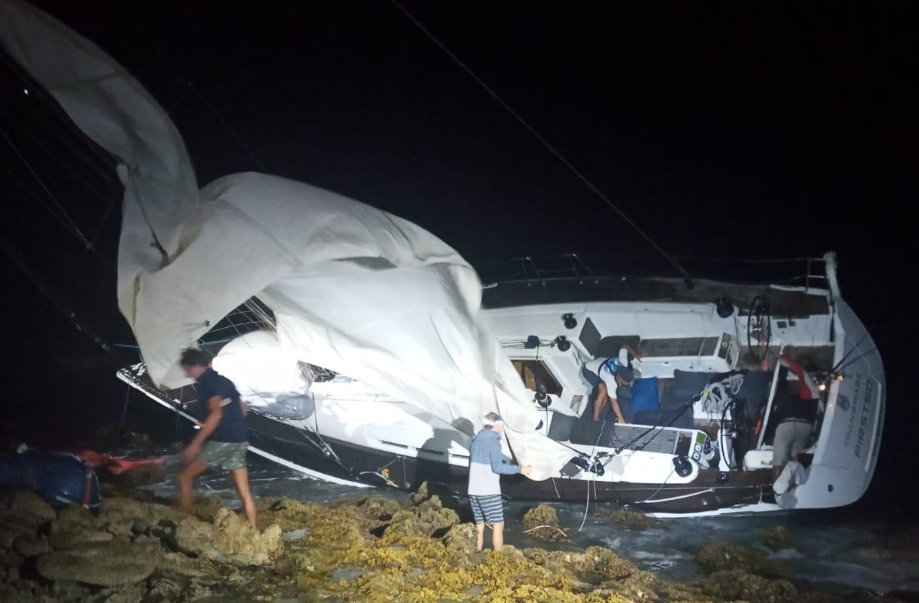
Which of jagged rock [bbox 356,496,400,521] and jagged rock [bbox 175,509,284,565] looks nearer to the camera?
jagged rock [bbox 175,509,284,565]

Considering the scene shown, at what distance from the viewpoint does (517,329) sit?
6.05 metres

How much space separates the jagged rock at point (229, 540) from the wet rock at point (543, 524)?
7.48ft

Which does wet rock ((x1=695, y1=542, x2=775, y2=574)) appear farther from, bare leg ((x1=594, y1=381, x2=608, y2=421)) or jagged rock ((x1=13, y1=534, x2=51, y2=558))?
jagged rock ((x1=13, y1=534, x2=51, y2=558))

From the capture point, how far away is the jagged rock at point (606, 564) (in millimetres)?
3947

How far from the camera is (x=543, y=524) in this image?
509 cm

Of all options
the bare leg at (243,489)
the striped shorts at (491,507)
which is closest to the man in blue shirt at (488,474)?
the striped shorts at (491,507)

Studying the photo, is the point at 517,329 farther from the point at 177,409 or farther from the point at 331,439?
the point at 177,409

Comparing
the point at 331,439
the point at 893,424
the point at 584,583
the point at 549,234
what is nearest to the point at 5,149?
the point at 331,439

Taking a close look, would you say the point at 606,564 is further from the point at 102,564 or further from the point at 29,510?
the point at 29,510

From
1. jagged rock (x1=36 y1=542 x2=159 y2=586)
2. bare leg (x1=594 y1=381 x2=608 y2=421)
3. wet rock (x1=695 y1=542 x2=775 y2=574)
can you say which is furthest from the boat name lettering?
jagged rock (x1=36 y1=542 x2=159 y2=586)

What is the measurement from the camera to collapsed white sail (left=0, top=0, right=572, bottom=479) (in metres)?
3.00

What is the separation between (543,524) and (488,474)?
1.27 m

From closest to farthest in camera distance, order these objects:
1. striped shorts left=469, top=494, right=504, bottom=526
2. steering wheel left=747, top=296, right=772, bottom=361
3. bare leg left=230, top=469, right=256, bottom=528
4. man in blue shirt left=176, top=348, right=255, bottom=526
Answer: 1. man in blue shirt left=176, top=348, right=255, bottom=526
2. bare leg left=230, top=469, right=256, bottom=528
3. striped shorts left=469, top=494, right=504, bottom=526
4. steering wheel left=747, top=296, right=772, bottom=361

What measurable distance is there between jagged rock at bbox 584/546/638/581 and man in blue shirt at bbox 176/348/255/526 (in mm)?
2363
